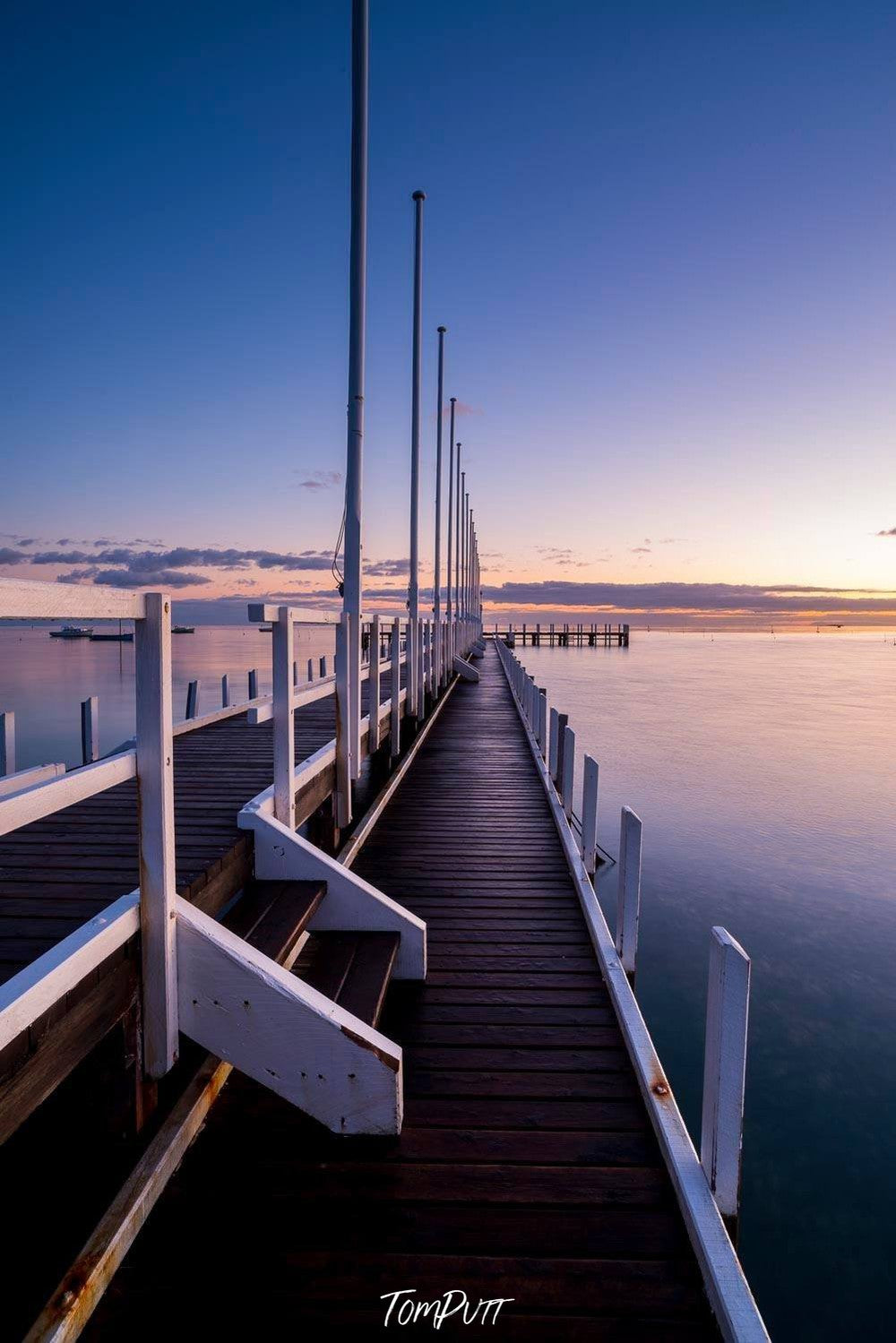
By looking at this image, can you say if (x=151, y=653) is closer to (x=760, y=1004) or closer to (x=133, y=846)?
(x=133, y=846)

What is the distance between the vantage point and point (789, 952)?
27.5 feet

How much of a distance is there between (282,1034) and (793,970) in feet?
23.9

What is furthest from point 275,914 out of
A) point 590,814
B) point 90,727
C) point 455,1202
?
point 90,727

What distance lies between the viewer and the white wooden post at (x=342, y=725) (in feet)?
16.8

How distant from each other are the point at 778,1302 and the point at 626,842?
2.63 metres

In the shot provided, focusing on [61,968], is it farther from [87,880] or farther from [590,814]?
[590,814]

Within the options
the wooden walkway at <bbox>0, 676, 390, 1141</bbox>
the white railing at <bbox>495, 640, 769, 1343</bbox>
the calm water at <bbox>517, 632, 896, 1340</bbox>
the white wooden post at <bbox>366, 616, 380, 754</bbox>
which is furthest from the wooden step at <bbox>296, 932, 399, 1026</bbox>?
the calm water at <bbox>517, 632, 896, 1340</bbox>

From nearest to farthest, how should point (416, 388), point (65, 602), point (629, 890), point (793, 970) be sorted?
point (65, 602) < point (629, 890) < point (793, 970) < point (416, 388)

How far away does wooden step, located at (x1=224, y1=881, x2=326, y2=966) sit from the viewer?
2793 millimetres

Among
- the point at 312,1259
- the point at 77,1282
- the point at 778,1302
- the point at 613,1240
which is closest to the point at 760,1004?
the point at 778,1302

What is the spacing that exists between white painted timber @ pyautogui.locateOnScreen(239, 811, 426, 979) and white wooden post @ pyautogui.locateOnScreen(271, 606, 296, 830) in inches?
9.1

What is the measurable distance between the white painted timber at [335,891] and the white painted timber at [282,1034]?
105cm

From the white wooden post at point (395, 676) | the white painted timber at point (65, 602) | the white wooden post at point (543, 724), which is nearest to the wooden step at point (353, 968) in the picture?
the white painted timber at point (65, 602)

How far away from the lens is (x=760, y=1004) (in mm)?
7180
